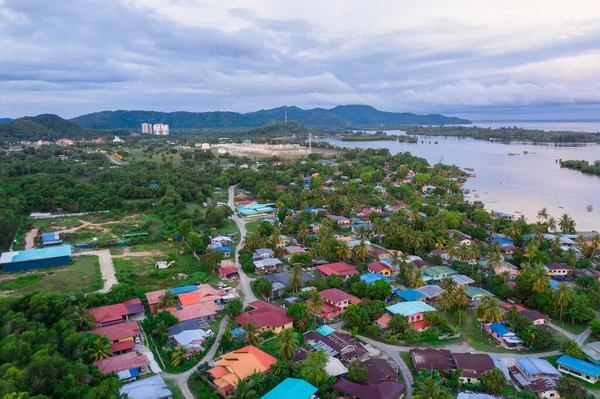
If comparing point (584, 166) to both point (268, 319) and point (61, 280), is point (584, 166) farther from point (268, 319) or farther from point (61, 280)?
point (61, 280)

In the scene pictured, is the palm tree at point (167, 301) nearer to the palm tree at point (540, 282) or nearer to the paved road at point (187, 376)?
Result: the paved road at point (187, 376)

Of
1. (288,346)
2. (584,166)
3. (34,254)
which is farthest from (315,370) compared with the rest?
(584,166)

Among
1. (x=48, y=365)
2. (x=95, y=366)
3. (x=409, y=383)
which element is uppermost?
(x=48, y=365)

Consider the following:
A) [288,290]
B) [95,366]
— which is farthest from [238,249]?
[95,366]

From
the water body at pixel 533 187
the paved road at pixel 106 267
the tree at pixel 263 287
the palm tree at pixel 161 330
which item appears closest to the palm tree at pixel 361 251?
the tree at pixel 263 287

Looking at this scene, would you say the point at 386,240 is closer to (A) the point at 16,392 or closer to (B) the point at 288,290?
(B) the point at 288,290

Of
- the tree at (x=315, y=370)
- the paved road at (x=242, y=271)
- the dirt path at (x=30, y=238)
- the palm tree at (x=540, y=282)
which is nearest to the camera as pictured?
the tree at (x=315, y=370)

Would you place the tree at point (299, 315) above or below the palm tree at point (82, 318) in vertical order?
below
